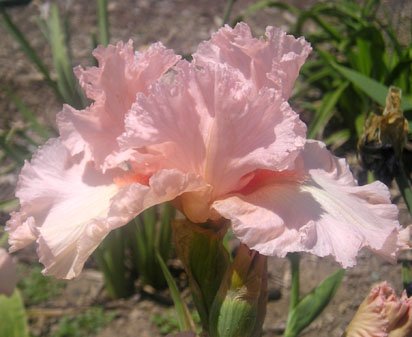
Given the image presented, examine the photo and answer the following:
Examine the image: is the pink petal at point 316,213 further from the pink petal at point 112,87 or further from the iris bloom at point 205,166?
the pink petal at point 112,87

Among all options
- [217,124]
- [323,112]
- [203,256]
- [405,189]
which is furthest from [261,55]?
[323,112]

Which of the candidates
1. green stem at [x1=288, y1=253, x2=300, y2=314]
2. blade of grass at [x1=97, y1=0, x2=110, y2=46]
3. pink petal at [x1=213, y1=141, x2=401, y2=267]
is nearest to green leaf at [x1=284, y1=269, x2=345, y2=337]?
green stem at [x1=288, y1=253, x2=300, y2=314]

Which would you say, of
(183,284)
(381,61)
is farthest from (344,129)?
(183,284)

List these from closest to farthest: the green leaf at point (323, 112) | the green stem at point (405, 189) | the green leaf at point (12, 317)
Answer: the green stem at point (405, 189)
the green leaf at point (12, 317)
the green leaf at point (323, 112)

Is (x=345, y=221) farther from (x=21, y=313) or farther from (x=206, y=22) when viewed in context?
(x=206, y=22)

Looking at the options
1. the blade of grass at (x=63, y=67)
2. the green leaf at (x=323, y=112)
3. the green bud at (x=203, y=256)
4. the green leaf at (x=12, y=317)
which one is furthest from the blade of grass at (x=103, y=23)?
the green bud at (x=203, y=256)

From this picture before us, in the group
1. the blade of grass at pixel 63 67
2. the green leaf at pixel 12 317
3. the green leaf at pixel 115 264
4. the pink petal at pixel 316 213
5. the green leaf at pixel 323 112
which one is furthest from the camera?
the green leaf at pixel 323 112
